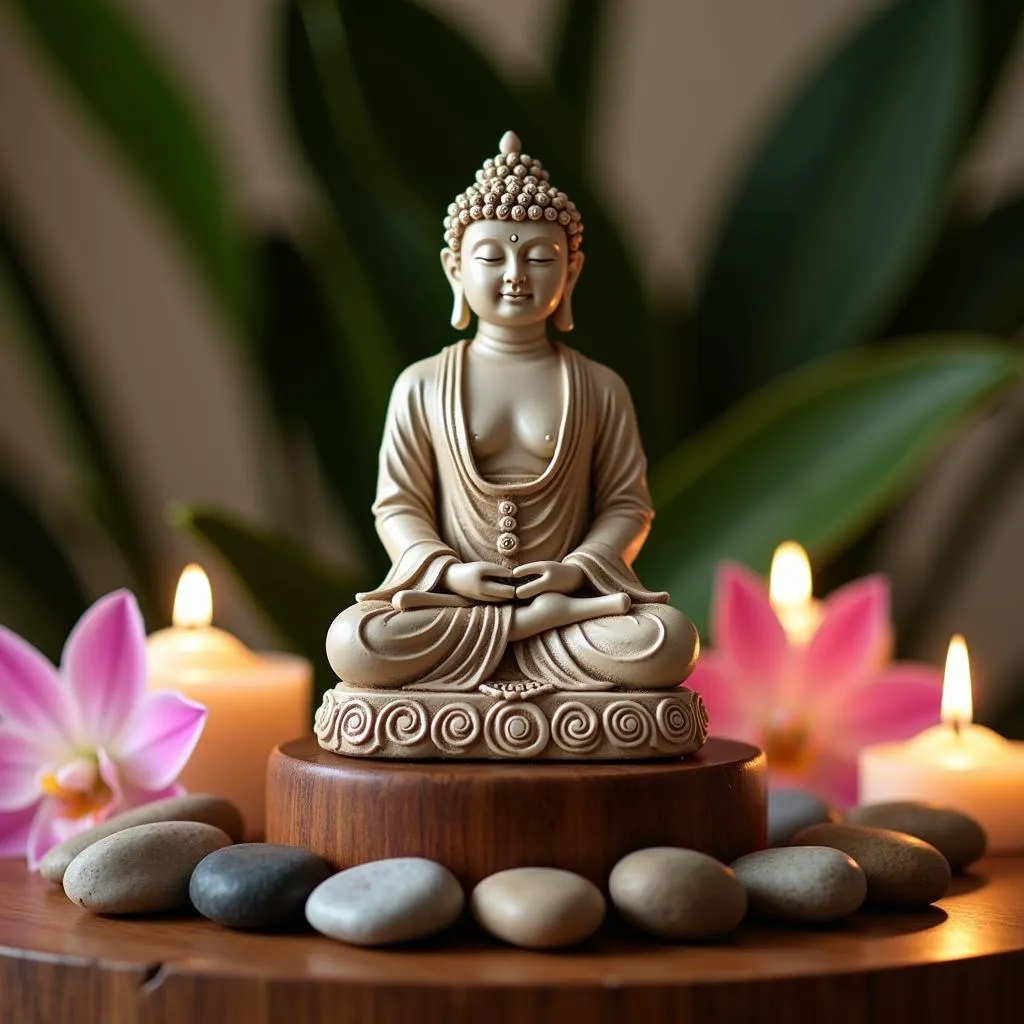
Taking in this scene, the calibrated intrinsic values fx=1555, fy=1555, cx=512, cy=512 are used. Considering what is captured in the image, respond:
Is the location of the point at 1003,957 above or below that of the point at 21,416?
below

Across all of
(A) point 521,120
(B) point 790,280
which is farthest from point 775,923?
(B) point 790,280

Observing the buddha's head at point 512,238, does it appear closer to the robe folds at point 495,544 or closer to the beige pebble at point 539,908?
the robe folds at point 495,544

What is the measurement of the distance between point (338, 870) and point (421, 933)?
112 millimetres

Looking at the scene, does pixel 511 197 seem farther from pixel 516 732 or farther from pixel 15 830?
pixel 15 830

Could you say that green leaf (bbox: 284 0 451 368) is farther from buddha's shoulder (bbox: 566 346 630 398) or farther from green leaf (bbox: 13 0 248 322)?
buddha's shoulder (bbox: 566 346 630 398)

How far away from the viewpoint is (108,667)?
1026 mm

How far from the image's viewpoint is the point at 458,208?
1.02 meters

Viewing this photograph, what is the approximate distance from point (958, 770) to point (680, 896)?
38 cm

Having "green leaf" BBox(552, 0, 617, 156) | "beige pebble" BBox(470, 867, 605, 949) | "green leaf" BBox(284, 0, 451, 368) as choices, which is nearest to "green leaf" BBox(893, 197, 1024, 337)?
"green leaf" BBox(552, 0, 617, 156)

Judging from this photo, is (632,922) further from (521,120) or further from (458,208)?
(521,120)

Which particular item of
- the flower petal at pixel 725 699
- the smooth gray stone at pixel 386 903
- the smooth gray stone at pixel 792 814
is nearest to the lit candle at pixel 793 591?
the flower petal at pixel 725 699

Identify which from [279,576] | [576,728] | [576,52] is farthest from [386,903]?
[576,52]

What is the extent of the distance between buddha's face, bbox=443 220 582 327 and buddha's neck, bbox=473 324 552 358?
0.04 feet

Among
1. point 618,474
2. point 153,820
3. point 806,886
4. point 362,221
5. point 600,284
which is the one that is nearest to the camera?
point 806,886
